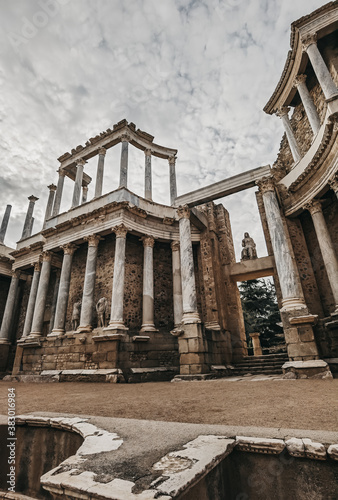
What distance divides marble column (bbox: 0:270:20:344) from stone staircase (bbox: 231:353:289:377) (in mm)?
13859

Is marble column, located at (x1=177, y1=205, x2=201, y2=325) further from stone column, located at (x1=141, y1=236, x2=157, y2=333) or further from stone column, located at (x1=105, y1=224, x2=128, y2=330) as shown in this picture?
stone column, located at (x1=105, y1=224, x2=128, y2=330)

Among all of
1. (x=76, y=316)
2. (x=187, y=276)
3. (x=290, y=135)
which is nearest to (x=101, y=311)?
(x=76, y=316)

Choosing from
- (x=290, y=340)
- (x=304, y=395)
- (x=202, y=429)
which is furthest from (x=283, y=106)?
(x=202, y=429)

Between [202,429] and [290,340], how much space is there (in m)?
6.63

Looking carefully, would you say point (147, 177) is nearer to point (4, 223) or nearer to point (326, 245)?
point (326, 245)

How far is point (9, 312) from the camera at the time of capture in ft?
53.7

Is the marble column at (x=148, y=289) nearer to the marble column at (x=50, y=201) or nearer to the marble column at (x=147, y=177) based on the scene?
the marble column at (x=147, y=177)

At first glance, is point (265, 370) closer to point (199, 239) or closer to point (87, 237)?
point (199, 239)

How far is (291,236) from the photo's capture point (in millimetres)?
11383

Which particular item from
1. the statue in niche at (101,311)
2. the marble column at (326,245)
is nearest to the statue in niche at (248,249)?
the marble column at (326,245)

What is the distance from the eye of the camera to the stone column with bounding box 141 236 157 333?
11458mm

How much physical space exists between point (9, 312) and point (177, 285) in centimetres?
1148

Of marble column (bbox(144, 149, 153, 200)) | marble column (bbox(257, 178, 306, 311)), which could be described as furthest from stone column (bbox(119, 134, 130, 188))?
marble column (bbox(257, 178, 306, 311))

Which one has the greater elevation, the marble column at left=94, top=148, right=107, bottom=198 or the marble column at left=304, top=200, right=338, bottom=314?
the marble column at left=94, top=148, right=107, bottom=198
